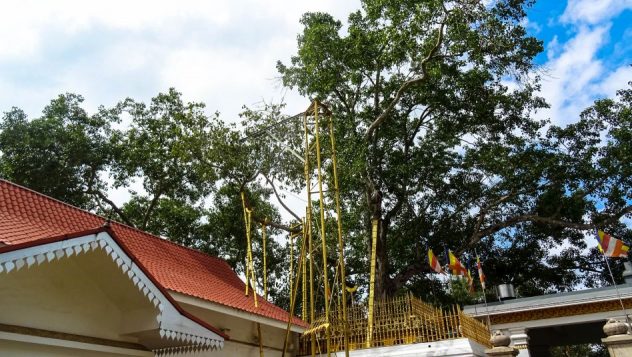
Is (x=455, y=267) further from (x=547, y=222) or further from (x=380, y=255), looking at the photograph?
(x=547, y=222)

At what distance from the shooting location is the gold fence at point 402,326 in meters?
9.79

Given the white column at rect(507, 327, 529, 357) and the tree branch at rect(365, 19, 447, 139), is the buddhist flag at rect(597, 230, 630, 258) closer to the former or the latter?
the white column at rect(507, 327, 529, 357)

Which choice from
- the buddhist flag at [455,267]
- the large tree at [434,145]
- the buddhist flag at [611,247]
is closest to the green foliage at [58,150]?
the large tree at [434,145]

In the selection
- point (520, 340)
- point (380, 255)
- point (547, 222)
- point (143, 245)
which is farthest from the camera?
point (547, 222)

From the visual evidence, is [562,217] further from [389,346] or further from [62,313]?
[62,313]

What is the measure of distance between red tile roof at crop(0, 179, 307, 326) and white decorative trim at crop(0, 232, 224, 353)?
0.26m

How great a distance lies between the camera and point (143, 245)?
10.4 meters

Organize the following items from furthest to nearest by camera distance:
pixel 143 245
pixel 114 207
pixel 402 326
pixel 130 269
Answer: pixel 114 207
pixel 143 245
pixel 402 326
pixel 130 269

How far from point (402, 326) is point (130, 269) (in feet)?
20.2

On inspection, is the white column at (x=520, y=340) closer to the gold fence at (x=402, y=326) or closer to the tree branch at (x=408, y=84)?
the gold fence at (x=402, y=326)

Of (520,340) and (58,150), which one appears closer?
(520,340)

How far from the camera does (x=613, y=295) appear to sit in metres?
12.2

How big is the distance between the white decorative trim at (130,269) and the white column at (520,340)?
9095 millimetres

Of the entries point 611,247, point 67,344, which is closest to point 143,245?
point 67,344
